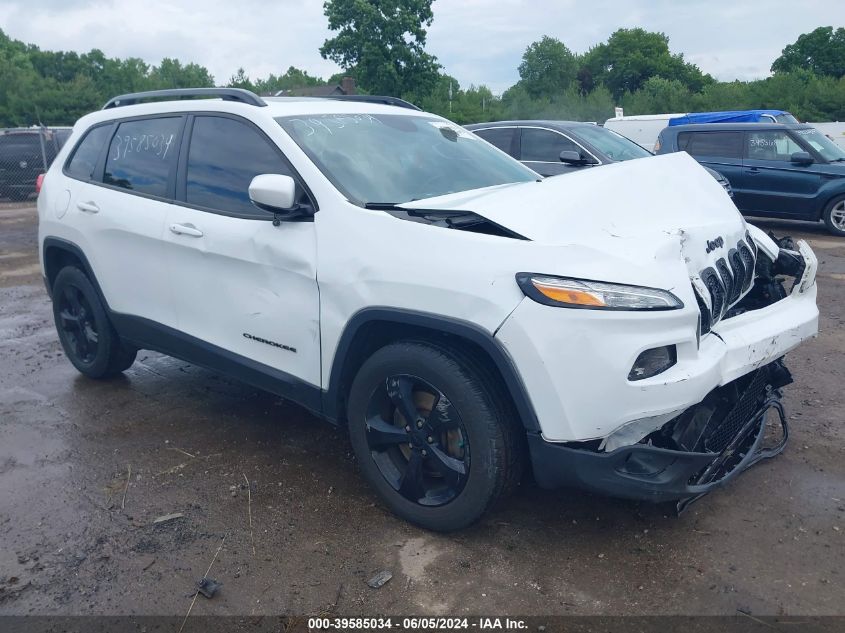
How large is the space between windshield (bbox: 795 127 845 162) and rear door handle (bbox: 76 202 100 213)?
1093 centimetres

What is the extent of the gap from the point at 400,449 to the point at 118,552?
4.16 feet

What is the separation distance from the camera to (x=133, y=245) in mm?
4441

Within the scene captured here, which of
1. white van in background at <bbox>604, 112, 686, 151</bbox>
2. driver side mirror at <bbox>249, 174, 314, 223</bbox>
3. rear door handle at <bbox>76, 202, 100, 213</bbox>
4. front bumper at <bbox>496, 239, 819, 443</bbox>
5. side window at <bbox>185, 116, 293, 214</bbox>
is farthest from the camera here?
white van in background at <bbox>604, 112, 686, 151</bbox>

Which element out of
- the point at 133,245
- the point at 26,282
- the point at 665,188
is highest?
the point at 665,188

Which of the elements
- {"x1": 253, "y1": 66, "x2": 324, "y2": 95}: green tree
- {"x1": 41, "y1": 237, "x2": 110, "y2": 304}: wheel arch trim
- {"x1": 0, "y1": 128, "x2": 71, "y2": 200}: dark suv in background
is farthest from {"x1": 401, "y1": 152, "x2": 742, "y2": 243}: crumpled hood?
{"x1": 253, "y1": 66, "x2": 324, "y2": 95}: green tree

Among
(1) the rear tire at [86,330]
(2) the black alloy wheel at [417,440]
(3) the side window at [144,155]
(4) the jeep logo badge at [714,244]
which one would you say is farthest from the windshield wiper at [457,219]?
(1) the rear tire at [86,330]

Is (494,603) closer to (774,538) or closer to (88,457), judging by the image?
(774,538)

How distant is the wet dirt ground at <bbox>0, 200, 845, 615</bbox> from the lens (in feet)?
9.30

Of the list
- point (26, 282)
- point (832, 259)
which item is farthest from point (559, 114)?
point (26, 282)

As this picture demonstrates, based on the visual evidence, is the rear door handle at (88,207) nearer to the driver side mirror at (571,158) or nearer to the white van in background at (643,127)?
the driver side mirror at (571,158)

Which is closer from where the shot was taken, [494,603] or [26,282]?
[494,603]

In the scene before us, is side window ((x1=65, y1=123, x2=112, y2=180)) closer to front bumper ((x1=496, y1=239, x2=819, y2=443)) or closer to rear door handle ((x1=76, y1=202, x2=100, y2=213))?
rear door handle ((x1=76, y1=202, x2=100, y2=213))

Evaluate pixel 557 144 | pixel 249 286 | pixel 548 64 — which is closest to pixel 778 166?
pixel 557 144

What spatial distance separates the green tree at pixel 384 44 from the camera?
36.2 m
